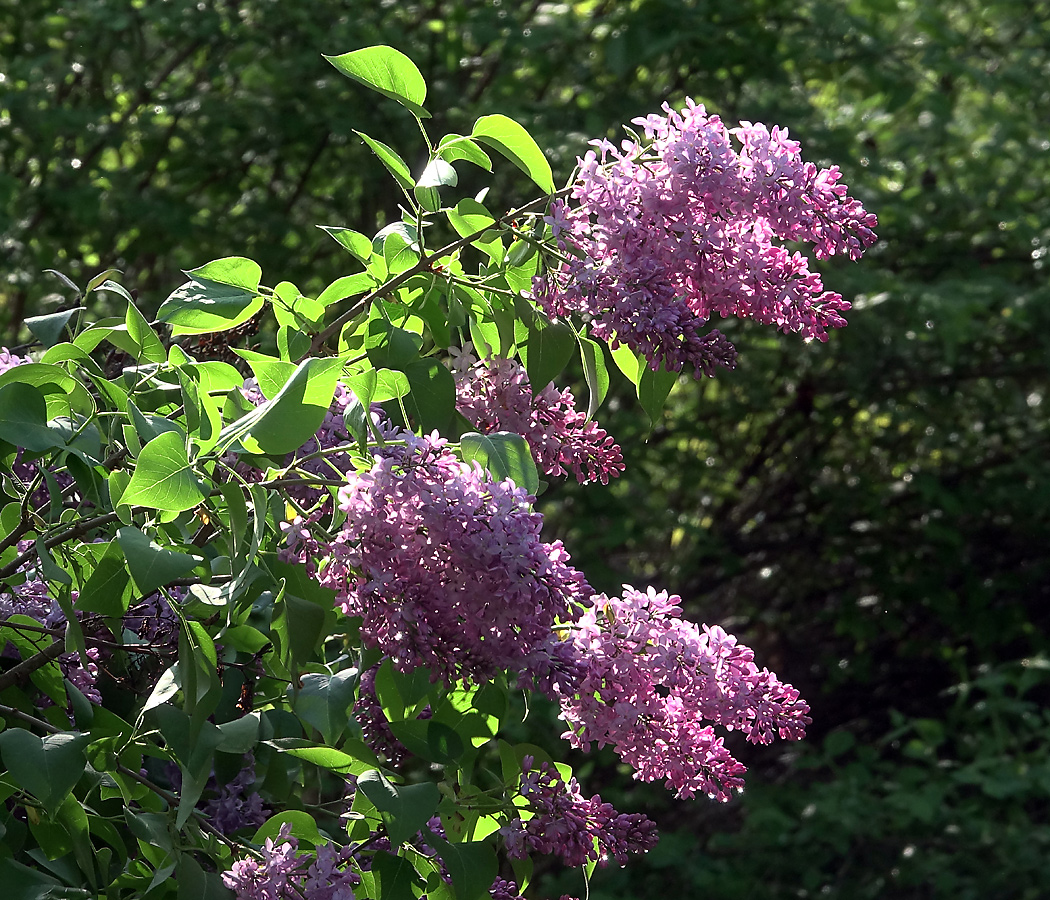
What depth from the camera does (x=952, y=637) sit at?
4.39 meters

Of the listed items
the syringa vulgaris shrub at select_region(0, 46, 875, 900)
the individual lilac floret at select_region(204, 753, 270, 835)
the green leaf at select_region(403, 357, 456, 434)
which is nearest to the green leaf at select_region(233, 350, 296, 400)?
the syringa vulgaris shrub at select_region(0, 46, 875, 900)

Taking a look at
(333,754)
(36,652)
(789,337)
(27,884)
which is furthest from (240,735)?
(789,337)

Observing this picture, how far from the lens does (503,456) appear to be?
3.17 feet

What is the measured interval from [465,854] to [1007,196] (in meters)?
3.55

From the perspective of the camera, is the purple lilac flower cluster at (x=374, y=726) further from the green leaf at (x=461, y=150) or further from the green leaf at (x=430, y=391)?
the green leaf at (x=461, y=150)

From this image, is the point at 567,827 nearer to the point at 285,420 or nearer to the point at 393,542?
the point at 393,542

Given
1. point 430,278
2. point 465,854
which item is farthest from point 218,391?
point 465,854

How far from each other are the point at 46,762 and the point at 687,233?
0.62m

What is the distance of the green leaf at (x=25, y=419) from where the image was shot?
92cm

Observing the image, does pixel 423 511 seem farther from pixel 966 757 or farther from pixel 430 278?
pixel 966 757

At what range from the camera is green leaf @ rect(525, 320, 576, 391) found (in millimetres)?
1104

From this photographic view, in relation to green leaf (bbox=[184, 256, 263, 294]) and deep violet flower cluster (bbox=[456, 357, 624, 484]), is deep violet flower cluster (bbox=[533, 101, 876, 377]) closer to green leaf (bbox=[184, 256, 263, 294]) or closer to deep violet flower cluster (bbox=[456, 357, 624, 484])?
deep violet flower cluster (bbox=[456, 357, 624, 484])

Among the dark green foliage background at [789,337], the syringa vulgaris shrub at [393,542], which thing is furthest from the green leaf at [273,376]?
the dark green foliage background at [789,337]

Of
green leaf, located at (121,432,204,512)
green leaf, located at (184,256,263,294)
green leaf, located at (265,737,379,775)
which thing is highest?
green leaf, located at (184,256,263,294)
